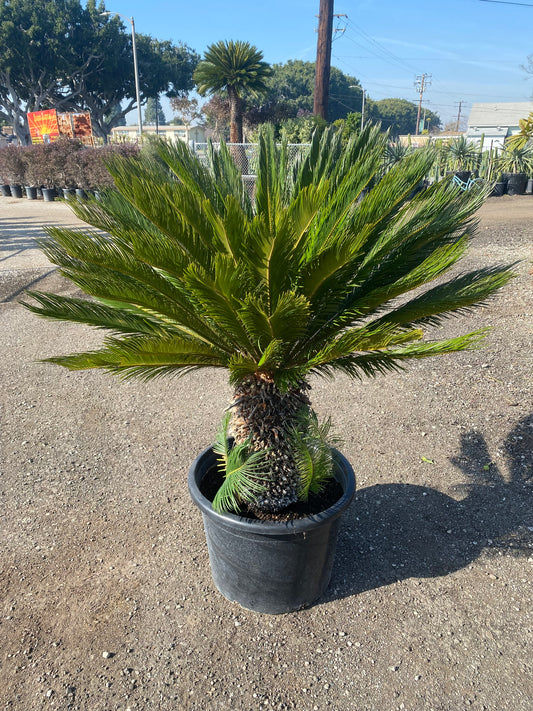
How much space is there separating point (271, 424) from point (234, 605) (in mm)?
1099

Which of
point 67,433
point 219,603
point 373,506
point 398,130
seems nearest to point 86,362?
point 219,603

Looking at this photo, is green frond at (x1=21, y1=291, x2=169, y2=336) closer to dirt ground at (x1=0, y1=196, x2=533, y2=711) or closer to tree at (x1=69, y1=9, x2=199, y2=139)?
dirt ground at (x1=0, y1=196, x2=533, y2=711)

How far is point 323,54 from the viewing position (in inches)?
631

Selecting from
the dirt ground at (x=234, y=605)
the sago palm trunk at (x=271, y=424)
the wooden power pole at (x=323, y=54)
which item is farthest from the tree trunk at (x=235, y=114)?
the sago palm trunk at (x=271, y=424)

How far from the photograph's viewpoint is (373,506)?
3.33m

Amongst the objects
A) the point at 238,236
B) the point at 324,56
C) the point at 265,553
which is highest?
the point at 324,56

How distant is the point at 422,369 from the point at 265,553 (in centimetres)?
358

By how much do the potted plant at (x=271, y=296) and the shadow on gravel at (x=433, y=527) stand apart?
0.41m

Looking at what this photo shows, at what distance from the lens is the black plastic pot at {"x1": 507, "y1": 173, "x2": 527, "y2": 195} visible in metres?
17.9

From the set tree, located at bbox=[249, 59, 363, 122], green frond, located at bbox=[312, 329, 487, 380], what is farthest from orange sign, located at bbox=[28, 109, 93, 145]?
tree, located at bbox=[249, 59, 363, 122]

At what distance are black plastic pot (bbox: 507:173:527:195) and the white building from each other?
39526mm

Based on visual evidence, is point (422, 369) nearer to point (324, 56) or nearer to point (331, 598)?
point (331, 598)

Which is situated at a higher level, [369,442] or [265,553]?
[265,553]

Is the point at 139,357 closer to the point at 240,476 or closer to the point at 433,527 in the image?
the point at 240,476
